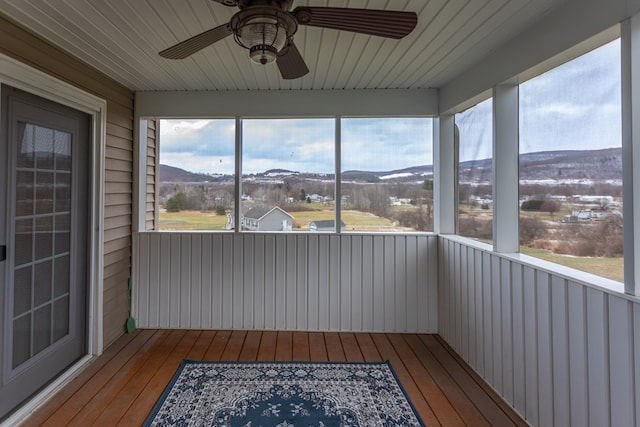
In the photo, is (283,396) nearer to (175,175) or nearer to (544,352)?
(544,352)

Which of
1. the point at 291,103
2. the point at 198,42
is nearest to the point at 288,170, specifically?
the point at 291,103

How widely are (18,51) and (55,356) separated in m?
2.13

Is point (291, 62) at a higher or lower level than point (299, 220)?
higher

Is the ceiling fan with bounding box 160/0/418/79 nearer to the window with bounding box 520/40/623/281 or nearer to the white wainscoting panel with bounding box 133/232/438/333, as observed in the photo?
the window with bounding box 520/40/623/281

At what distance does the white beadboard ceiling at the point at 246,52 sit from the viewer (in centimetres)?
186

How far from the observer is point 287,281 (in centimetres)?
335

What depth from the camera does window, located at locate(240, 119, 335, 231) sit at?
3.43 metres

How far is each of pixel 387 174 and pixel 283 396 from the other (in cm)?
225

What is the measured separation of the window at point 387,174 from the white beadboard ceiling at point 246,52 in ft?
1.39

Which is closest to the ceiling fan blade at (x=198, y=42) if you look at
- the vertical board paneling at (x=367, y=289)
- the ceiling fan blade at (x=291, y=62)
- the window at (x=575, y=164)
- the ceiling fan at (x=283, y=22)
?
the ceiling fan at (x=283, y=22)

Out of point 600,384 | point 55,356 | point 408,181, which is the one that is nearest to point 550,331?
point 600,384

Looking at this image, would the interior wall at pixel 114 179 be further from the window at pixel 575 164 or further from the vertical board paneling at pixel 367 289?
the window at pixel 575 164

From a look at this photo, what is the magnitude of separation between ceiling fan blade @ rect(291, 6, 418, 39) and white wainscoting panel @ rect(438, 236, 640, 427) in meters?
1.54

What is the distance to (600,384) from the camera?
1.58 metres
